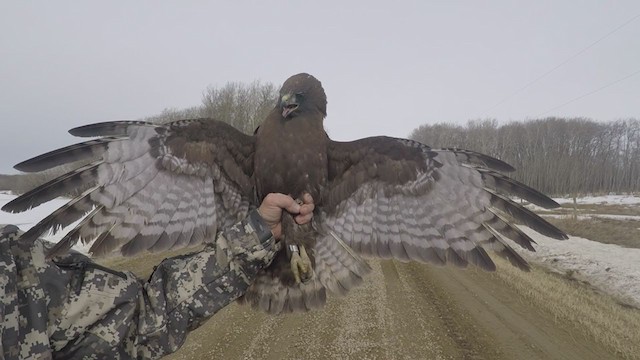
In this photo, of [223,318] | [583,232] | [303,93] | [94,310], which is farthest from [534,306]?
[583,232]

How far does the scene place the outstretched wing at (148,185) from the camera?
9.62ft

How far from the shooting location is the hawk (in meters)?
3.30

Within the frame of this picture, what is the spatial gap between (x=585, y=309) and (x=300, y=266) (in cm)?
920

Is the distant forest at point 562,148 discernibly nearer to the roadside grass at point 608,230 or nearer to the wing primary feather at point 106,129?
the roadside grass at point 608,230

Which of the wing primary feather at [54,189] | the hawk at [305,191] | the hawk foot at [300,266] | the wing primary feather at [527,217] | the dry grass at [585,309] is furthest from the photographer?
the dry grass at [585,309]

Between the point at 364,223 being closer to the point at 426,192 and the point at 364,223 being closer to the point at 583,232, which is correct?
the point at 426,192

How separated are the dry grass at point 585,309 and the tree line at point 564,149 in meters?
48.0

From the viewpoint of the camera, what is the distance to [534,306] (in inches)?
384

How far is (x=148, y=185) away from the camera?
11.2ft

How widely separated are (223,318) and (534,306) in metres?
7.34

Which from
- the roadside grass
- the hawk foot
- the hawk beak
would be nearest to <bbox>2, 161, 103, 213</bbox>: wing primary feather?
the hawk beak

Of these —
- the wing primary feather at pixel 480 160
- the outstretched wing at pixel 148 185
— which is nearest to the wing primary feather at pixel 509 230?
the wing primary feather at pixel 480 160

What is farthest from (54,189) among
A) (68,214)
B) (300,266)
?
(300,266)

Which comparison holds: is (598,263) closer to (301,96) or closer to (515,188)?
(515,188)
